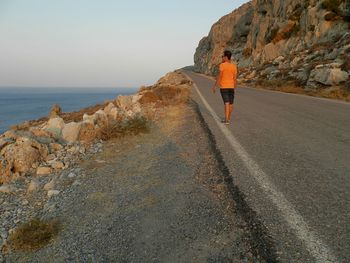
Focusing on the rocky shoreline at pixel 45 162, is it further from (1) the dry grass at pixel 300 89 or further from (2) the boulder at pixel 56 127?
(1) the dry grass at pixel 300 89

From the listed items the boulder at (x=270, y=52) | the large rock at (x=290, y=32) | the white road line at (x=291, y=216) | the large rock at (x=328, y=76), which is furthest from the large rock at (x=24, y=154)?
the boulder at (x=270, y=52)

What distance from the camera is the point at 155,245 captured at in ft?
10.7

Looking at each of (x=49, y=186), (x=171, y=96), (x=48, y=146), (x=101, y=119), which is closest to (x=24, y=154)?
(x=48, y=146)

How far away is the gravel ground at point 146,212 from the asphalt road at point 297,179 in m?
0.22

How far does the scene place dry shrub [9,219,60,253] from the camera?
3.71m

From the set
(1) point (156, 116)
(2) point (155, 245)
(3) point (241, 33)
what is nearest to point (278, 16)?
(3) point (241, 33)

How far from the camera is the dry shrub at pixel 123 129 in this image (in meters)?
8.29

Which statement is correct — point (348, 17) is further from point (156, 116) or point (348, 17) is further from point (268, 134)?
point (268, 134)

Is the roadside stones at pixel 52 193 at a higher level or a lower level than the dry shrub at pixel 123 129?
lower

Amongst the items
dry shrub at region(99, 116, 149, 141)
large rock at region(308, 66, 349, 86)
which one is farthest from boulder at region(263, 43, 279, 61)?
dry shrub at region(99, 116, 149, 141)

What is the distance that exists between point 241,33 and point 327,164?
2515 inches

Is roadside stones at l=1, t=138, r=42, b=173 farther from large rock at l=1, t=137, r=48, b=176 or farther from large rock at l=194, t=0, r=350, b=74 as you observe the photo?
large rock at l=194, t=0, r=350, b=74

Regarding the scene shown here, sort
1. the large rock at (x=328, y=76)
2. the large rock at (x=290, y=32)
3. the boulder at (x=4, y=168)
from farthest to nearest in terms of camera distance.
Answer: 1. the large rock at (x=290, y=32)
2. the large rock at (x=328, y=76)
3. the boulder at (x=4, y=168)

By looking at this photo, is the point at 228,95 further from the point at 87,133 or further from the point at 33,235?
the point at 33,235
